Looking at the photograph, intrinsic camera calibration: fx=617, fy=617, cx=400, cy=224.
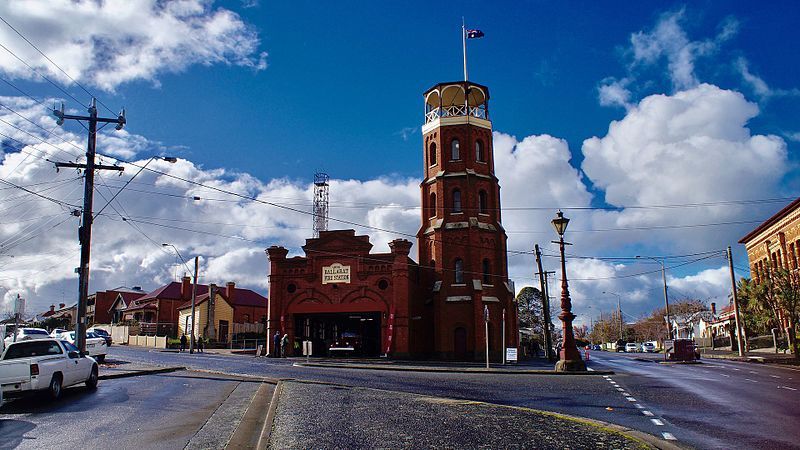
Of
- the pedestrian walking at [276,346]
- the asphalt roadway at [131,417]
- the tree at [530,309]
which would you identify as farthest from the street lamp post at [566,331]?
the tree at [530,309]

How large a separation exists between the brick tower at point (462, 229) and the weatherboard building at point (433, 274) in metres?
0.08

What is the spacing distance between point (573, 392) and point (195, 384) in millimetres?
10931

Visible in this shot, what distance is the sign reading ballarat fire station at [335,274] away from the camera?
45594mm

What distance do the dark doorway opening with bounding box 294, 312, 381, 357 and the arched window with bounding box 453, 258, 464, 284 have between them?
6536 millimetres

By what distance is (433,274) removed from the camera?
4631 centimetres

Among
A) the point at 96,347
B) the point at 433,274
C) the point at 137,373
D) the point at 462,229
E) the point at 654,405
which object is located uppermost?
→ the point at 462,229

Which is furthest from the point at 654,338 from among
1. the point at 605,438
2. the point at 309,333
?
the point at 605,438

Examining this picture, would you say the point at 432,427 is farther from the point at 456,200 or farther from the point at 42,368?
the point at 456,200

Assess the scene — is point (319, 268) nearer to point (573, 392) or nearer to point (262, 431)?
point (573, 392)

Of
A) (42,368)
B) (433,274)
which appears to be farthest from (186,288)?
(42,368)

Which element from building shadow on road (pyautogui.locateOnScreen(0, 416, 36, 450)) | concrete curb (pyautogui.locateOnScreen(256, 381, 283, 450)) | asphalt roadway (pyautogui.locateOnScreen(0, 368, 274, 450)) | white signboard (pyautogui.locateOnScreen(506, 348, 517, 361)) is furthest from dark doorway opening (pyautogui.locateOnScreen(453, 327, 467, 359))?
building shadow on road (pyautogui.locateOnScreen(0, 416, 36, 450))

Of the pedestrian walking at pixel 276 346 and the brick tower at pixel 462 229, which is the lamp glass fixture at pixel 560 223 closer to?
the brick tower at pixel 462 229

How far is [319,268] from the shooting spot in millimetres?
46312

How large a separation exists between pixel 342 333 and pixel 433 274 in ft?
28.7
